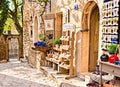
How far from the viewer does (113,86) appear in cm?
394

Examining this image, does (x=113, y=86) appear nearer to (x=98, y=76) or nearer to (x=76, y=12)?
(x=98, y=76)

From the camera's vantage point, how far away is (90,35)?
6.22 meters

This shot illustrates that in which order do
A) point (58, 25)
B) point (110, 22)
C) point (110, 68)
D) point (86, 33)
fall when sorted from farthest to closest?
point (58, 25) < point (86, 33) < point (110, 22) < point (110, 68)

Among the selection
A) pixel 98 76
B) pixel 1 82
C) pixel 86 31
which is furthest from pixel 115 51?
pixel 1 82

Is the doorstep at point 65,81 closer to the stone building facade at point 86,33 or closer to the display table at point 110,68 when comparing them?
the stone building facade at point 86,33

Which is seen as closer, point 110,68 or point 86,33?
point 110,68

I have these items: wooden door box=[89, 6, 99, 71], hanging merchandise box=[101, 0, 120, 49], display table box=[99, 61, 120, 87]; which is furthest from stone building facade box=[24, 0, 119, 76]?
display table box=[99, 61, 120, 87]

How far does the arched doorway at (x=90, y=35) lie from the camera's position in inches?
239

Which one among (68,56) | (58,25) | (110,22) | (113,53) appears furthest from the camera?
(58,25)

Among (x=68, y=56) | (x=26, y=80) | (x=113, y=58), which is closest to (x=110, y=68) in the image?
(x=113, y=58)

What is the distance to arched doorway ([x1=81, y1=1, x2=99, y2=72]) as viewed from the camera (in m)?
6.08

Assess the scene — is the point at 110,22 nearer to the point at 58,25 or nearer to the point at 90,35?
the point at 90,35

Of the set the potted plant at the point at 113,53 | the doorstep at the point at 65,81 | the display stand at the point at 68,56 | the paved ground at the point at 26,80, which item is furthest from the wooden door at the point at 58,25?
the potted plant at the point at 113,53

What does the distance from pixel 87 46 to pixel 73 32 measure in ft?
1.75
